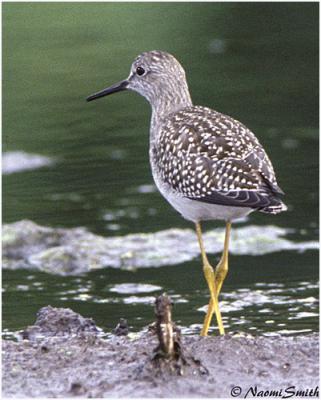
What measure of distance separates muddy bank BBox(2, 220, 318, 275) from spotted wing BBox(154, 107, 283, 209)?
2569 mm

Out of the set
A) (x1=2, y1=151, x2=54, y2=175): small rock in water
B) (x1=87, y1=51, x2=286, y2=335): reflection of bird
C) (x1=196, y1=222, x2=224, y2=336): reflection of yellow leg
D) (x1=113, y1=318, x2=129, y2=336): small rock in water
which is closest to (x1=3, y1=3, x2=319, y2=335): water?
(x1=2, y1=151, x2=54, y2=175): small rock in water

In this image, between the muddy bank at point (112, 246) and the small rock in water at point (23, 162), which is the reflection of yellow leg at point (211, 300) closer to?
the muddy bank at point (112, 246)

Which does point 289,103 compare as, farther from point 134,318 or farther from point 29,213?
point 134,318

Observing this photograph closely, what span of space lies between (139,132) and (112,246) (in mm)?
3700

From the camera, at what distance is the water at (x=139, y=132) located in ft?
29.0

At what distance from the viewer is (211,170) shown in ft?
23.4

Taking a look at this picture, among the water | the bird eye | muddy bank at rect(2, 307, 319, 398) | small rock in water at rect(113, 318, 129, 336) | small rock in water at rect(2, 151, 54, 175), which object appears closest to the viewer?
muddy bank at rect(2, 307, 319, 398)

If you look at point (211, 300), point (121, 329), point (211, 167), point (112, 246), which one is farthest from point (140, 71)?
point (112, 246)

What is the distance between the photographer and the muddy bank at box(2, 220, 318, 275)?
10055mm

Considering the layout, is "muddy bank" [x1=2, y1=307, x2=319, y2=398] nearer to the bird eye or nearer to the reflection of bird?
the reflection of bird

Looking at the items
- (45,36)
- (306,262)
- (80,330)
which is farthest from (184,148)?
(45,36)

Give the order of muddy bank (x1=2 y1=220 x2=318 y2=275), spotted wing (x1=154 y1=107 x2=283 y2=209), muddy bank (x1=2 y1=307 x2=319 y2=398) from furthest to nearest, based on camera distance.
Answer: muddy bank (x1=2 y1=220 x2=318 y2=275)
spotted wing (x1=154 y1=107 x2=283 y2=209)
muddy bank (x1=2 y1=307 x2=319 y2=398)

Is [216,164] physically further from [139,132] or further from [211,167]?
[139,132]

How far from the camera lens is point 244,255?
33.0 feet
